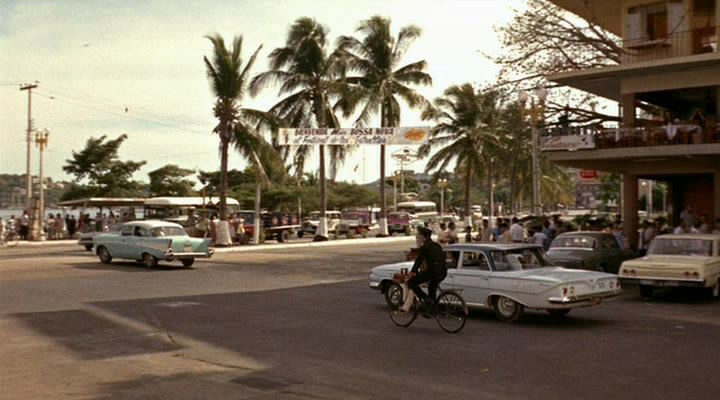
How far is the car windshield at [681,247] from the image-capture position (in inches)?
685

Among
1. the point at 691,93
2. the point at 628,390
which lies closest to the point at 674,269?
the point at 628,390

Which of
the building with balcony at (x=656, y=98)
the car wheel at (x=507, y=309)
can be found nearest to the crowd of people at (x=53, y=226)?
the building with balcony at (x=656, y=98)

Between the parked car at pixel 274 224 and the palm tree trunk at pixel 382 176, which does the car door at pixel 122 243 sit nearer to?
the parked car at pixel 274 224

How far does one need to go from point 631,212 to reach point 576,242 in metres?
9.25

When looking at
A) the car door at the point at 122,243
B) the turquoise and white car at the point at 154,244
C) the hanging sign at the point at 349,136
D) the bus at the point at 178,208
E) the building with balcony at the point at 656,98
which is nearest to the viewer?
the building with balcony at the point at 656,98

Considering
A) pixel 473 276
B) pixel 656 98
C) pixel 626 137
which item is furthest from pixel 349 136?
pixel 473 276

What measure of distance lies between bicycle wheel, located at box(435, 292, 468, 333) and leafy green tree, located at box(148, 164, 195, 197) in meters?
63.4

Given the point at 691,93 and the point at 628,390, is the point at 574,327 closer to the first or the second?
the point at 628,390

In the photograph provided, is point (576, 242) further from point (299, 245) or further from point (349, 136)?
point (349, 136)

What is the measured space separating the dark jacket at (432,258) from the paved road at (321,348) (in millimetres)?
1017

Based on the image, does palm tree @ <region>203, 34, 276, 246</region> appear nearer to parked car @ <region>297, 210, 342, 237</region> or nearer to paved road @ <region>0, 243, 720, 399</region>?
parked car @ <region>297, 210, 342, 237</region>

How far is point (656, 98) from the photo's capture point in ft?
98.5

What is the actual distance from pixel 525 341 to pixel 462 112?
137ft

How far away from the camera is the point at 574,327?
512 inches
